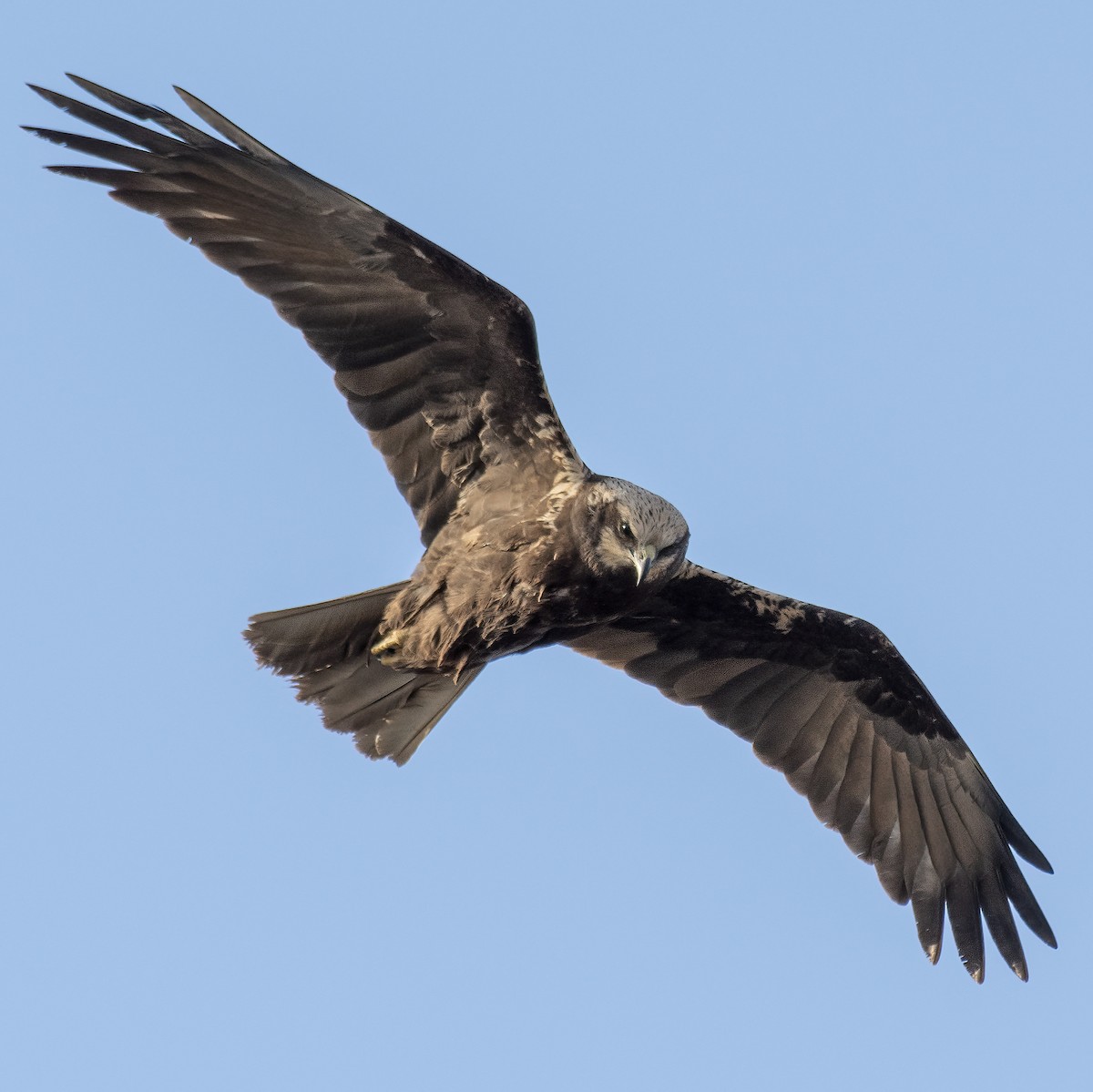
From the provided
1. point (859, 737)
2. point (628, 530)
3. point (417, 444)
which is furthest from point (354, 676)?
point (859, 737)

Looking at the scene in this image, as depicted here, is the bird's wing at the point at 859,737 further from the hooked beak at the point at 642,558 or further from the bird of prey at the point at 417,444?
the hooked beak at the point at 642,558

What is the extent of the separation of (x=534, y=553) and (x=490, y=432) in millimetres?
826

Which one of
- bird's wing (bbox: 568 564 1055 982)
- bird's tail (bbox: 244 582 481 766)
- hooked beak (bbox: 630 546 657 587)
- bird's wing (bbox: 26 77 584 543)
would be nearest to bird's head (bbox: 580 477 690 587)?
hooked beak (bbox: 630 546 657 587)

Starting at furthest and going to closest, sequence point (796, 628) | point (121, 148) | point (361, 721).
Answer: point (796, 628) < point (361, 721) < point (121, 148)

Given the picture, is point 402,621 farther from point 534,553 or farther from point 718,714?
point 718,714

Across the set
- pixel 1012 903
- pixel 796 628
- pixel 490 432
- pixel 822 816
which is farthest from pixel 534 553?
pixel 1012 903

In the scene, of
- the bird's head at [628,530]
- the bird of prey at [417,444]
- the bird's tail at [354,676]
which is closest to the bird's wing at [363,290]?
the bird of prey at [417,444]

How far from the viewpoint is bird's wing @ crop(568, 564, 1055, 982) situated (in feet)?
37.9

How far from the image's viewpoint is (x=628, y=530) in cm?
941

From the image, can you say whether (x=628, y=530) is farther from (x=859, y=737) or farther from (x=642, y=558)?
(x=859, y=737)

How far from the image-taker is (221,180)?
31.9ft

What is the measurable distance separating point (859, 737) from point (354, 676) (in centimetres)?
368

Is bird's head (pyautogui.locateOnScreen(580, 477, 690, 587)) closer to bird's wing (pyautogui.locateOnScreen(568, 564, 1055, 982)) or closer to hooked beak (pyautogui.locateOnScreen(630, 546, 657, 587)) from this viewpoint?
hooked beak (pyautogui.locateOnScreen(630, 546, 657, 587))

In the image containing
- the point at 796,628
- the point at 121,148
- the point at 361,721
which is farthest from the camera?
the point at 796,628
